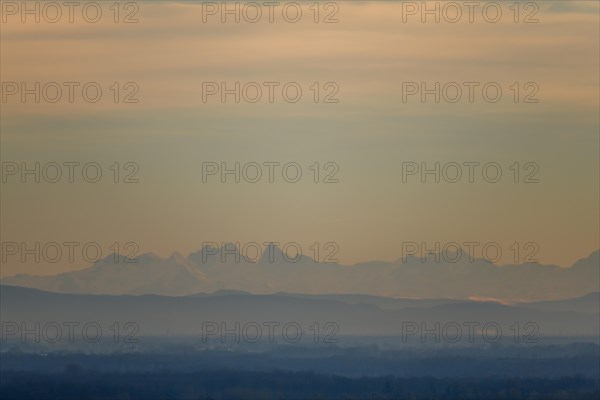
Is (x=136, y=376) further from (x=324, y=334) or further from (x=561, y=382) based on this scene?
(x=561, y=382)

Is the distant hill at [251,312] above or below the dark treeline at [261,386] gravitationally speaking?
above

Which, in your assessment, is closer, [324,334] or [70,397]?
[70,397]

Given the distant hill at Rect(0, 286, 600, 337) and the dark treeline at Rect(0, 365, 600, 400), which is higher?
the distant hill at Rect(0, 286, 600, 337)

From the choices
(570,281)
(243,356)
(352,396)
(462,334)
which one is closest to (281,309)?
(243,356)

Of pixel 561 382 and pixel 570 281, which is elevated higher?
pixel 570 281

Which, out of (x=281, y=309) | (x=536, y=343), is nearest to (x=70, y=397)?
(x=281, y=309)

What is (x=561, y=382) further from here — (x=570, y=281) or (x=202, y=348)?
(x=202, y=348)
